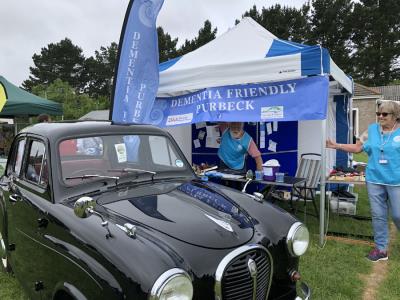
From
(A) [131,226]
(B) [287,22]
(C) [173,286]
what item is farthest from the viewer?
(B) [287,22]

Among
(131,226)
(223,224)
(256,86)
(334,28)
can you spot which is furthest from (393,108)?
(334,28)

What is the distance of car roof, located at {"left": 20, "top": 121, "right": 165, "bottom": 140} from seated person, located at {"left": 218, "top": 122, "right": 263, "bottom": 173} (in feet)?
8.56

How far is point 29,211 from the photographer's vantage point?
308 centimetres

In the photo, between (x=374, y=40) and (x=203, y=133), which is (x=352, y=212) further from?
(x=374, y=40)

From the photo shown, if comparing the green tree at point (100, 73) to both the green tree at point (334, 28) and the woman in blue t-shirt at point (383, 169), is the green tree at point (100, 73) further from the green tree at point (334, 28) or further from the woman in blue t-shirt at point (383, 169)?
the woman in blue t-shirt at point (383, 169)

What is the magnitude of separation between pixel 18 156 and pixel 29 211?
38.5 inches

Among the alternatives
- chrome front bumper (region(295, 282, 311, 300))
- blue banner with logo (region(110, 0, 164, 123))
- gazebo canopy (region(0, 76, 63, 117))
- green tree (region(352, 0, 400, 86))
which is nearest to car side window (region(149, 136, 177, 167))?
chrome front bumper (region(295, 282, 311, 300))

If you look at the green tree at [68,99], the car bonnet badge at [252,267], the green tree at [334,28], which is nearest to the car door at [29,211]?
the car bonnet badge at [252,267]

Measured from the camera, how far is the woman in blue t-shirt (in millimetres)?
4461

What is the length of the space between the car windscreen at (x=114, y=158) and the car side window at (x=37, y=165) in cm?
16

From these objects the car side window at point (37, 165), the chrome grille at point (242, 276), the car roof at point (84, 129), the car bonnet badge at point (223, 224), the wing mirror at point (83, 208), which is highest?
the car roof at point (84, 129)

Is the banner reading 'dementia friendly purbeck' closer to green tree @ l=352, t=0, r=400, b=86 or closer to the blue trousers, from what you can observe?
the blue trousers

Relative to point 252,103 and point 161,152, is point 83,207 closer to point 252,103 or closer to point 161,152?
point 161,152

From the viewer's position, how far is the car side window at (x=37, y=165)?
9.91 ft
